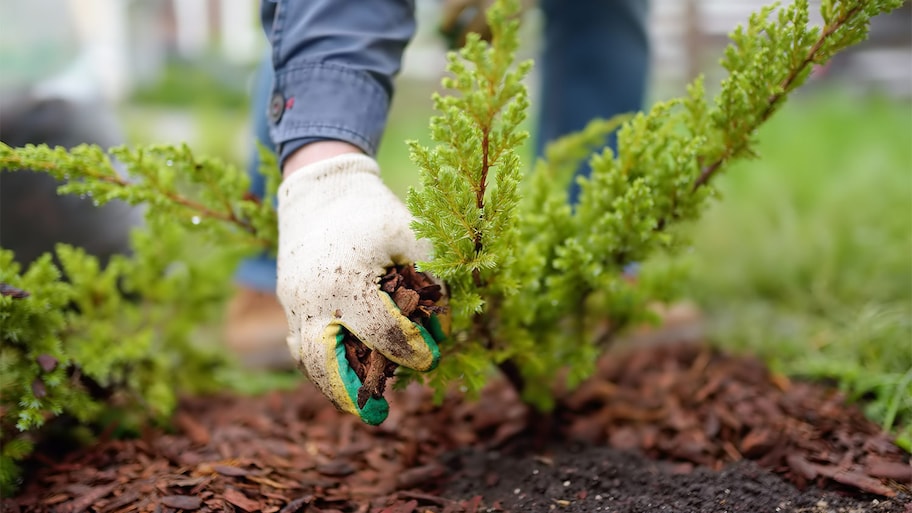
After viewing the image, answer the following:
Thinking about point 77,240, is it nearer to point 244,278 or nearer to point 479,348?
point 244,278

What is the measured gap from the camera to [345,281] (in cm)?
132

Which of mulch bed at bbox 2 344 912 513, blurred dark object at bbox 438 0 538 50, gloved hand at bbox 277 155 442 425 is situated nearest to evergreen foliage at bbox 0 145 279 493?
mulch bed at bbox 2 344 912 513

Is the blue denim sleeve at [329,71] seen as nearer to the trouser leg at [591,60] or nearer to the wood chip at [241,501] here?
the wood chip at [241,501]

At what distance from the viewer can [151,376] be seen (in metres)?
1.95

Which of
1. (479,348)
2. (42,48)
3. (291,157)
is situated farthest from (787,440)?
(42,48)

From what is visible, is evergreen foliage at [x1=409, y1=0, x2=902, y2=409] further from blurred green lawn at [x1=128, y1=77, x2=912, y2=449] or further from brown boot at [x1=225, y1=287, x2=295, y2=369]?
brown boot at [x1=225, y1=287, x2=295, y2=369]

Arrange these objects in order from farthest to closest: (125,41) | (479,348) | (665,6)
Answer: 1. (125,41)
2. (665,6)
3. (479,348)

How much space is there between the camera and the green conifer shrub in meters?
1.25

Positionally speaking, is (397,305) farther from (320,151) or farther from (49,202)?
(49,202)

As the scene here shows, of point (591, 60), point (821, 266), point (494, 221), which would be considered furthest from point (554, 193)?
point (821, 266)

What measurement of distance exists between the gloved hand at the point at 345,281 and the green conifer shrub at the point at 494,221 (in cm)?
10

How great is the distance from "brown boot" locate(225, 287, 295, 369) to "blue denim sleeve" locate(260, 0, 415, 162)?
5.20 feet

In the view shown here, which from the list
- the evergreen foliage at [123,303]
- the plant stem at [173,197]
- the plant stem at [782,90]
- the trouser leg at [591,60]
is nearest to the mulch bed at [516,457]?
the evergreen foliage at [123,303]

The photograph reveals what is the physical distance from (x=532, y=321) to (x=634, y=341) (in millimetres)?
1330
